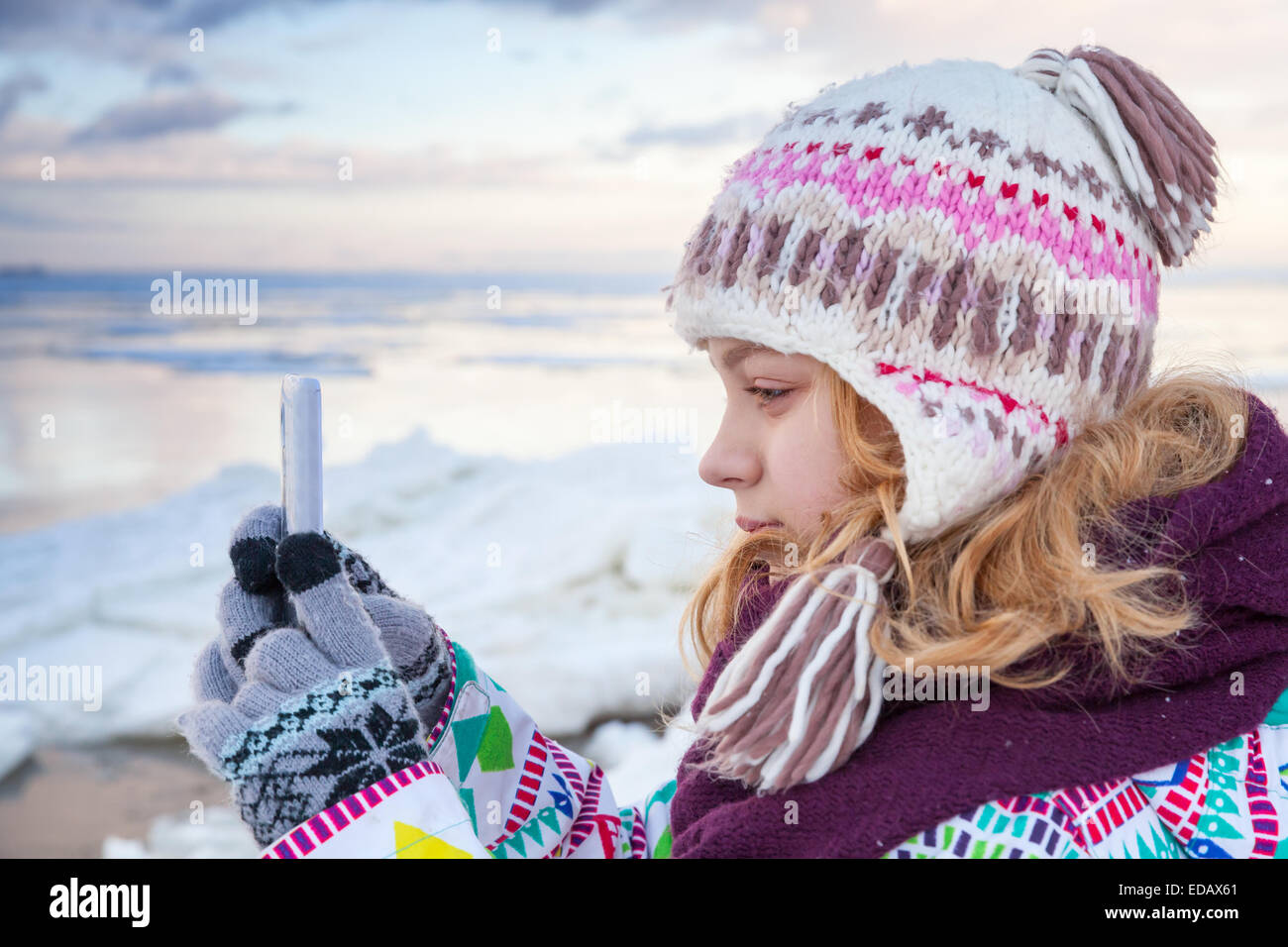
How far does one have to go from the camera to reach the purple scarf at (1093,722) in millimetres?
1042

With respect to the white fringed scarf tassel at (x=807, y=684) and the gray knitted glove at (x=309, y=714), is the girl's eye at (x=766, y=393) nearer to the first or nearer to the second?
the white fringed scarf tassel at (x=807, y=684)

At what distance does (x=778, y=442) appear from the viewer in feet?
4.01

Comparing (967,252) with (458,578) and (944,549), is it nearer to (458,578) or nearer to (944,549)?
(944,549)

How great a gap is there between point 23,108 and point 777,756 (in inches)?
296

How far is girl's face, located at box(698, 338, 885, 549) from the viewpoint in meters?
1.21

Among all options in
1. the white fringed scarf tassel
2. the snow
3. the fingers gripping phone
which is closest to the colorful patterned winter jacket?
the white fringed scarf tassel

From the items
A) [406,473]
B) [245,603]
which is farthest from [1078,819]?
[406,473]

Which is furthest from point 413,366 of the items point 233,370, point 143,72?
point 143,72

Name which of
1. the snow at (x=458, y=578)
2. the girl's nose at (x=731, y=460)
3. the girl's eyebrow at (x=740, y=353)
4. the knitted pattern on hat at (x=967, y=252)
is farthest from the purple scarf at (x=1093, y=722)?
the snow at (x=458, y=578)

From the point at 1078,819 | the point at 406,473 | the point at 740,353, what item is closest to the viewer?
the point at 1078,819

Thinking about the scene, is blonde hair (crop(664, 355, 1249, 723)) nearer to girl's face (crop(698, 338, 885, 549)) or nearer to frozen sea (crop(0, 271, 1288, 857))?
girl's face (crop(698, 338, 885, 549))

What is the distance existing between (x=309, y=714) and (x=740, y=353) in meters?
0.66

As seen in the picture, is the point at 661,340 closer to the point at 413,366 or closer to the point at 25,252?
the point at 413,366

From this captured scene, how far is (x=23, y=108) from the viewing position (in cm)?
→ 668
